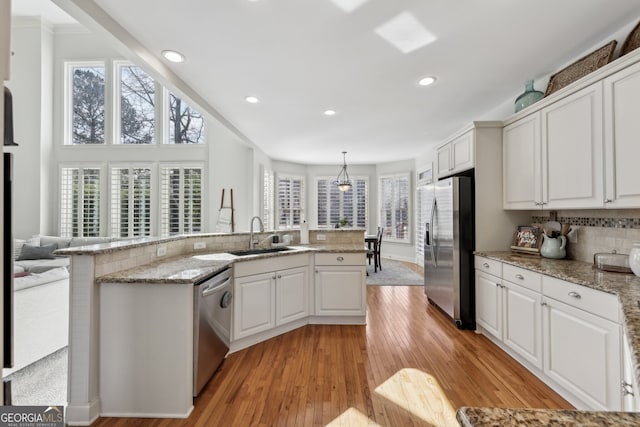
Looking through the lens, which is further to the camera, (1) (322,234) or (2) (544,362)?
(1) (322,234)

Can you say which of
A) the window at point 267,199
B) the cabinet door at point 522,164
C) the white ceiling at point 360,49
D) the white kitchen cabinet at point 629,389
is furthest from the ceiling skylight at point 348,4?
the window at point 267,199

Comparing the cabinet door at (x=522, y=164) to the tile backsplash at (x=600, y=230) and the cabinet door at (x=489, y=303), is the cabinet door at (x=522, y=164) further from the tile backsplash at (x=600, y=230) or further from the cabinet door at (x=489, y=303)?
the cabinet door at (x=489, y=303)

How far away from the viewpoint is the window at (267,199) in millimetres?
6168

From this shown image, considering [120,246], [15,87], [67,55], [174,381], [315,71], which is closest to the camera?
[174,381]

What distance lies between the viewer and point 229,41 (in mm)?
2119

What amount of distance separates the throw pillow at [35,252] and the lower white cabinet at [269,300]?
476 centimetres

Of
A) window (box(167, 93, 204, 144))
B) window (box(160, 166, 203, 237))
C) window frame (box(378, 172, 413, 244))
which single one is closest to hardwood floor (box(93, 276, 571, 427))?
window (box(160, 166, 203, 237))

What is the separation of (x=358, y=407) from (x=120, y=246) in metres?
2.01

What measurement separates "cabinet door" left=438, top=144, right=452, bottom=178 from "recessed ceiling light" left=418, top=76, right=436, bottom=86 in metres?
1.02

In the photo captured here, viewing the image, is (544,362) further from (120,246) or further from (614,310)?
(120,246)

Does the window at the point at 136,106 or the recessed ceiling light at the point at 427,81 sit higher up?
the window at the point at 136,106

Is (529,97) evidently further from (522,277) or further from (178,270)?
(178,270)

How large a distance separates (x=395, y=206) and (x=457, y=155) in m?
4.23

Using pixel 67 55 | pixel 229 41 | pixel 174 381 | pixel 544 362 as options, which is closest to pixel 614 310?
pixel 544 362
